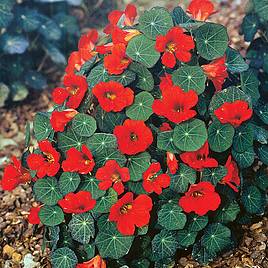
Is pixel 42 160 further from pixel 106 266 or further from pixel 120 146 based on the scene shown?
pixel 106 266

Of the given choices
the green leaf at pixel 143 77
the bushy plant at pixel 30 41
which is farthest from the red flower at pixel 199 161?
the bushy plant at pixel 30 41

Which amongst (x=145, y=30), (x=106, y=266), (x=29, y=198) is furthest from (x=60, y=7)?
(x=106, y=266)

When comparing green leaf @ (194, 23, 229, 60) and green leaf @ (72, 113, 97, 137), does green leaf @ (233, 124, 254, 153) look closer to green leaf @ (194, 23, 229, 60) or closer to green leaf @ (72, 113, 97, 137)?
green leaf @ (194, 23, 229, 60)

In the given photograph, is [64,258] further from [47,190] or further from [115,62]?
[115,62]

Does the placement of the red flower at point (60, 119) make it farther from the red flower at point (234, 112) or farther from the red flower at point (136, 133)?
the red flower at point (234, 112)

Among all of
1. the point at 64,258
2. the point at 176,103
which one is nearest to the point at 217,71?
the point at 176,103

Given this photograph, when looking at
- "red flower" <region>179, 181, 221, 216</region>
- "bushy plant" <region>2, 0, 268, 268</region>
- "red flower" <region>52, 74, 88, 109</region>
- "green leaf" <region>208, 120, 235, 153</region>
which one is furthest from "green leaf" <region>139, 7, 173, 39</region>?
"red flower" <region>179, 181, 221, 216</region>
